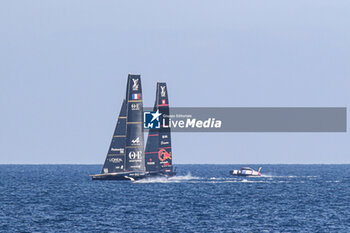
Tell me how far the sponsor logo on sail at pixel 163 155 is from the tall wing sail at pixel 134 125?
12416mm

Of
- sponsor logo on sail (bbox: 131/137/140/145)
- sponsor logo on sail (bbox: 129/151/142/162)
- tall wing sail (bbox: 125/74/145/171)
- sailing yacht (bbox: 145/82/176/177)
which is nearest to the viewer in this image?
tall wing sail (bbox: 125/74/145/171)

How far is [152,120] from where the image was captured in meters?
126

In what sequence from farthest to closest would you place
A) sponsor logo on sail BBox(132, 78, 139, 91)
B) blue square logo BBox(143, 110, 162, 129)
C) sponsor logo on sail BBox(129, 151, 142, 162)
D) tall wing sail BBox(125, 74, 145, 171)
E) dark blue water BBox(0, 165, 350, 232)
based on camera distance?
blue square logo BBox(143, 110, 162, 129) → sponsor logo on sail BBox(129, 151, 142, 162) → tall wing sail BBox(125, 74, 145, 171) → sponsor logo on sail BBox(132, 78, 139, 91) → dark blue water BBox(0, 165, 350, 232)

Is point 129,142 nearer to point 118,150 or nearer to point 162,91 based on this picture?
point 118,150

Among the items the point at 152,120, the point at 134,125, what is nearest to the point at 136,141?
the point at 134,125

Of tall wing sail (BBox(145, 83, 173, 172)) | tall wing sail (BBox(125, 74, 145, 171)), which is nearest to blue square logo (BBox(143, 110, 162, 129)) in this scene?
tall wing sail (BBox(145, 83, 173, 172))

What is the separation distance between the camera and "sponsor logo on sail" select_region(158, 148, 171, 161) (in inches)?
5042

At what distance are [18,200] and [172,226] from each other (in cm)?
3247

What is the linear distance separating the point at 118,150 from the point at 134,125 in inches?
191

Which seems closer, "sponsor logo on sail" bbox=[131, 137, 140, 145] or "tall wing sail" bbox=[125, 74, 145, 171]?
"tall wing sail" bbox=[125, 74, 145, 171]

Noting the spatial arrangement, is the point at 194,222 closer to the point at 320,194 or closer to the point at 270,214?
the point at 270,214

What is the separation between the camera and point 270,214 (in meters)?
74.4

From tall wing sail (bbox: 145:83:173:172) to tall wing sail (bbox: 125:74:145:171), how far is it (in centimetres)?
1045

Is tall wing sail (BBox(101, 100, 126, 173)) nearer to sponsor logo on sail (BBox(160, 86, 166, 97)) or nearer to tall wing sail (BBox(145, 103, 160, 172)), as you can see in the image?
tall wing sail (BBox(145, 103, 160, 172))
